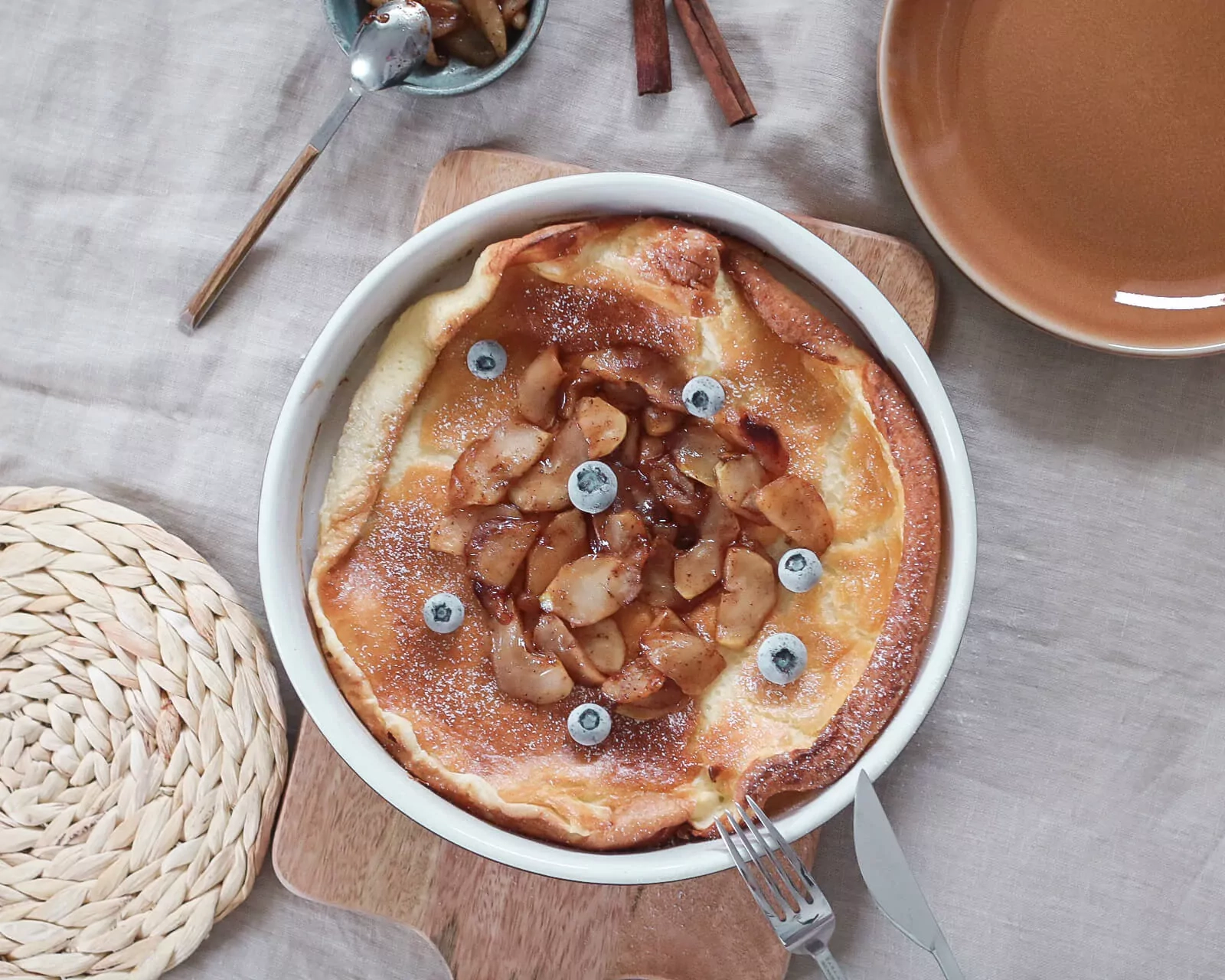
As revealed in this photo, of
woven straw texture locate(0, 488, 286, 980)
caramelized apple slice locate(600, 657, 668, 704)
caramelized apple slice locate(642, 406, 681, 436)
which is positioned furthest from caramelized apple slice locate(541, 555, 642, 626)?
woven straw texture locate(0, 488, 286, 980)

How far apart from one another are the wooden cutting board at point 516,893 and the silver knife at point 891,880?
0.93ft

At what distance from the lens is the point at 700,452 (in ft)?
5.72

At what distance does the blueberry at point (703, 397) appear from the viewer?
5.43 feet

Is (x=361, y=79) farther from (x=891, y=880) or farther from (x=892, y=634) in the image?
(x=891, y=880)

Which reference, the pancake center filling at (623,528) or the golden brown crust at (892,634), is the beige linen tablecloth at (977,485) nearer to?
the golden brown crust at (892,634)

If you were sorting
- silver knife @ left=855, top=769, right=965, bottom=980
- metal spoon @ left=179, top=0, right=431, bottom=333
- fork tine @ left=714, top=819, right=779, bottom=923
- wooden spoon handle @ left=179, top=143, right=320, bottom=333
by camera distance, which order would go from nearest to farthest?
fork tine @ left=714, top=819, right=779, bottom=923, silver knife @ left=855, top=769, right=965, bottom=980, metal spoon @ left=179, top=0, right=431, bottom=333, wooden spoon handle @ left=179, top=143, right=320, bottom=333

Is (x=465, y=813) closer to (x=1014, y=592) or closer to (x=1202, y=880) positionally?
(x=1014, y=592)

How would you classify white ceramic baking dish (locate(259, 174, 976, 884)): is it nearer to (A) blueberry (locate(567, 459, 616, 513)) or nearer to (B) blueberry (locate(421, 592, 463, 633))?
(B) blueberry (locate(421, 592, 463, 633))

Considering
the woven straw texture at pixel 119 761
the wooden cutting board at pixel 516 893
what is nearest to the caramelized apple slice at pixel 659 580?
the wooden cutting board at pixel 516 893

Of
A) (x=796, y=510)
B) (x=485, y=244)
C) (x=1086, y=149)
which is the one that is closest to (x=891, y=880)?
(x=796, y=510)

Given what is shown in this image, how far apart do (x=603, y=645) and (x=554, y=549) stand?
0.62 feet

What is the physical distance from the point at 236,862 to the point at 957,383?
5.63 ft

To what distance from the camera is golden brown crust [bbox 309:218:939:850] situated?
1631 millimetres

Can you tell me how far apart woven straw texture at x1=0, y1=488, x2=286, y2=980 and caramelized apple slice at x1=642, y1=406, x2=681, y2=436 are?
0.91 metres
